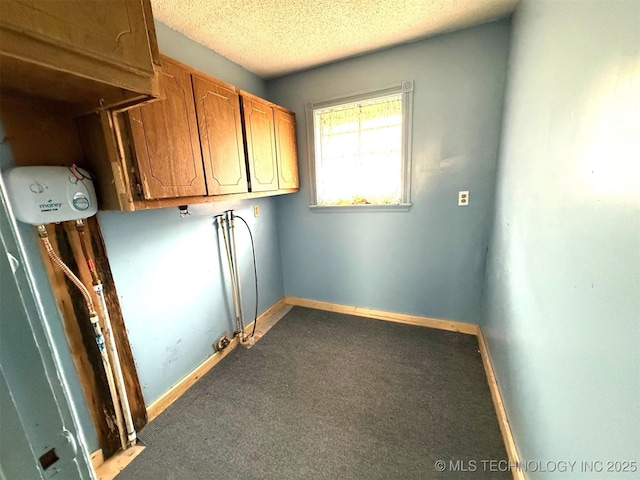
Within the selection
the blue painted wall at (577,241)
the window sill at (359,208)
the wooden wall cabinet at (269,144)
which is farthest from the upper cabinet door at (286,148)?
the blue painted wall at (577,241)

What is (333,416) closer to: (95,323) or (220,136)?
(95,323)

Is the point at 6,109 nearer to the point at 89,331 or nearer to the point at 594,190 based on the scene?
the point at 89,331

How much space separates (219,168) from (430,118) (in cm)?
177

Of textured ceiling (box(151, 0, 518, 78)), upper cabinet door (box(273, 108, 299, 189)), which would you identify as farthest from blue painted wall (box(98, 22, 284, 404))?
upper cabinet door (box(273, 108, 299, 189))

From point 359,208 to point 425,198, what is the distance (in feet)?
2.04

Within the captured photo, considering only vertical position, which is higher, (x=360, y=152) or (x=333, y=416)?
(x=360, y=152)

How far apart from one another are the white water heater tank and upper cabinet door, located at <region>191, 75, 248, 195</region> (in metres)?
0.62

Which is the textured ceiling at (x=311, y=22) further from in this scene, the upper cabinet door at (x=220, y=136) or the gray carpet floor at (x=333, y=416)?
the gray carpet floor at (x=333, y=416)

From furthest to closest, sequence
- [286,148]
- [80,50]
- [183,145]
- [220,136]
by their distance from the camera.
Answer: [286,148]
[220,136]
[183,145]
[80,50]

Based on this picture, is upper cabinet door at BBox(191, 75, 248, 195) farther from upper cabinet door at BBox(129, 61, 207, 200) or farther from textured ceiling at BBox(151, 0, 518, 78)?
textured ceiling at BBox(151, 0, 518, 78)

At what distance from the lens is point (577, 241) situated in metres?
0.84

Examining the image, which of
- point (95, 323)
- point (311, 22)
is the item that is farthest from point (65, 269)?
point (311, 22)

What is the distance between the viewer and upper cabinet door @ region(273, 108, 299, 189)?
2.33 m

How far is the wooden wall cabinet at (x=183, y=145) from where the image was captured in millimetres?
1205
